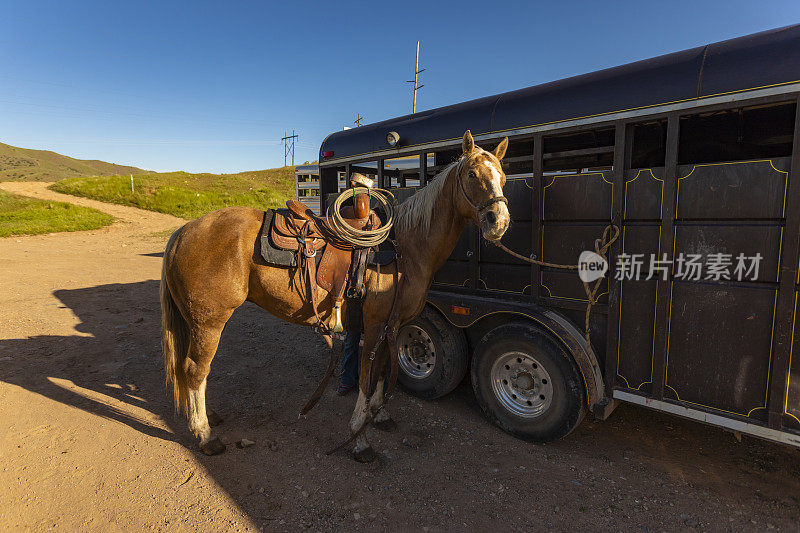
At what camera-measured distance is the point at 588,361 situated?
3182 millimetres

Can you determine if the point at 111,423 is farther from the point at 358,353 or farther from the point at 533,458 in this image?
the point at 533,458

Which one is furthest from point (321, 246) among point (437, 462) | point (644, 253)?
point (644, 253)

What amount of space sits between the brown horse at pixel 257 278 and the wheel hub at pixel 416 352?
3.00 ft

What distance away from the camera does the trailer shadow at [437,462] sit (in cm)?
276

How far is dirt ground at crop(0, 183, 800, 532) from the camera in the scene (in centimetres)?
270

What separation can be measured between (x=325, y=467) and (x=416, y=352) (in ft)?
5.59

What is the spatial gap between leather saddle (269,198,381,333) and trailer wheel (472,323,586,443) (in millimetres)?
1528

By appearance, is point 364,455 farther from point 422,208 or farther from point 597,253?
point 597,253

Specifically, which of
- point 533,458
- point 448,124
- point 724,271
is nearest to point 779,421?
point 724,271

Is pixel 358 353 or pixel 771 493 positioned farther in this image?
pixel 358 353

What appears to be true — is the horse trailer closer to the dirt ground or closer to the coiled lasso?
the dirt ground

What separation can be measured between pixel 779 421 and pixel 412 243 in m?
2.87

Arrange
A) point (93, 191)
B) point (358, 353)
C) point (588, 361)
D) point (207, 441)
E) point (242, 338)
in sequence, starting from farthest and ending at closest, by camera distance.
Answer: point (93, 191) < point (242, 338) < point (358, 353) < point (207, 441) < point (588, 361)

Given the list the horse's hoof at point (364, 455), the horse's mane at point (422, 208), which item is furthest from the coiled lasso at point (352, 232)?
the horse's hoof at point (364, 455)
